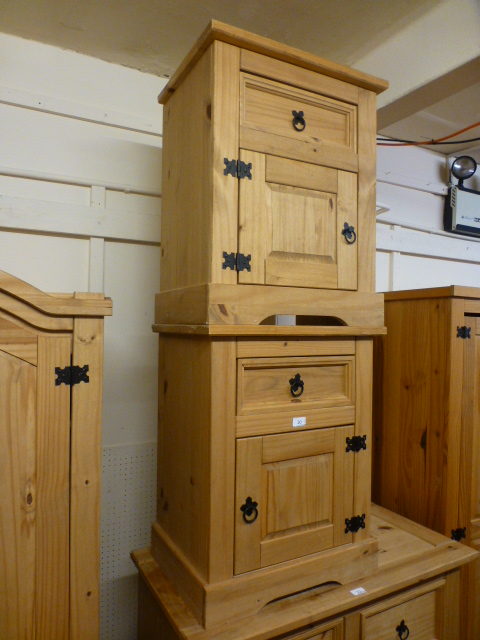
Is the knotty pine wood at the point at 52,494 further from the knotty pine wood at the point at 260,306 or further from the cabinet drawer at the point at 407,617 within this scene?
the cabinet drawer at the point at 407,617

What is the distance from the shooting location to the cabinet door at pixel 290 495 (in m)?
1.15

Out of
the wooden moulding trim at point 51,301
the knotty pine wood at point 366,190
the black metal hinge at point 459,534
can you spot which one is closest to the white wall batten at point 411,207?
the knotty pine wood at point 366,190

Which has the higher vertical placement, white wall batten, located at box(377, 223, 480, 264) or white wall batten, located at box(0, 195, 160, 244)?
white wall batten, located at box(377, 223, 480, 264)

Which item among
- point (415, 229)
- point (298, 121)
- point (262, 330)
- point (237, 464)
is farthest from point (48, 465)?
point (415, 229)

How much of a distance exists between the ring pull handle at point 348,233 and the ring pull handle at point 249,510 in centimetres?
77

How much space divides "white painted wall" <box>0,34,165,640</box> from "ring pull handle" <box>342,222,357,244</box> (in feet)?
2.45

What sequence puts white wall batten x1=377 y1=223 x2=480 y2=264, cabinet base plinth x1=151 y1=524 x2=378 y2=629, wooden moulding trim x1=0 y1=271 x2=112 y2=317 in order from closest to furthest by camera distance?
wooden moulding trim x1=0 y1=271 x2=112 y2=317
cabinet base plinth x1=151 y1=524 x2=378 y2=629
white wall batten x1=377 y1=223 x2=480 y2=264

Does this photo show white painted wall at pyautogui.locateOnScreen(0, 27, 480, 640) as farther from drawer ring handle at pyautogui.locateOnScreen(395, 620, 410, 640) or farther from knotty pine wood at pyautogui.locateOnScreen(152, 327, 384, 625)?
drawer ring handle at pyautogui.locateOnScreen(395, 620, 410, 640)

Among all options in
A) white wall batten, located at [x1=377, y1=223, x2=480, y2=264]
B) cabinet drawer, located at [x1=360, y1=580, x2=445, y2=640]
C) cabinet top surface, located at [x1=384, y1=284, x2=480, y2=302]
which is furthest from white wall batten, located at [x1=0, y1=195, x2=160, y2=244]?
cabinet drawer, located at [x1=360, y1=580, x2=445, y2=640]

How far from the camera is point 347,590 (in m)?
1.25

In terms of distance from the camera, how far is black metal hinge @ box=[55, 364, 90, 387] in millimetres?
992

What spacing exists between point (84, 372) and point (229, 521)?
20.3 inches

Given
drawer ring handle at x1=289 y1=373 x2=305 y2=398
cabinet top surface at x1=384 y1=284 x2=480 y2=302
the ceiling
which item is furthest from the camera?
cabinet top surface at x1=384 y1=284 x2=480 y2=302

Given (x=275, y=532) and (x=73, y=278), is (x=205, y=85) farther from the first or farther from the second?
(x=275, y=532)
